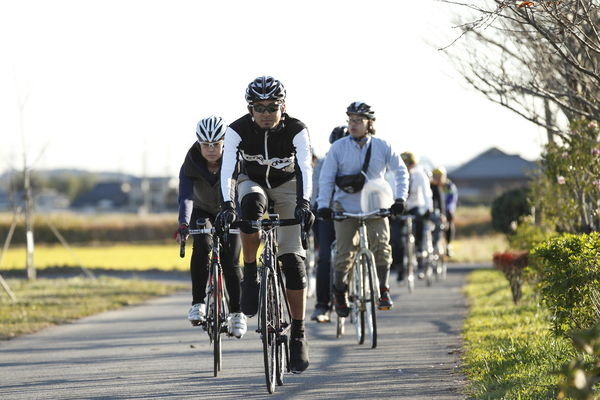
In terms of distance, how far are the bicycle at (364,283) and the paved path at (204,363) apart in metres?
0.21

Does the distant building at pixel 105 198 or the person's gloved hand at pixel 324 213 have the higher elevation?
the distant building at pixel 105 198

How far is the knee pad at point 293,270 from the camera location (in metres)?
7.88

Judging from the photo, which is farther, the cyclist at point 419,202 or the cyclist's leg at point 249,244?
the cyclist at point 419,202

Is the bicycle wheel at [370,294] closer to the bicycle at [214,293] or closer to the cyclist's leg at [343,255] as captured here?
the cyclist's leg at [343,255]

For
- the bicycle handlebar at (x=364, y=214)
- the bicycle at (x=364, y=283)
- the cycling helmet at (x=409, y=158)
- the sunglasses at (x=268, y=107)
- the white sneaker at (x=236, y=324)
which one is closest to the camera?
the sunglasses at (x=268, y=107)

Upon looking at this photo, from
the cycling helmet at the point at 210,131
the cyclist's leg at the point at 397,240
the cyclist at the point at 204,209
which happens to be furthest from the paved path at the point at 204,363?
the cyclist's leg at the point at 397,240

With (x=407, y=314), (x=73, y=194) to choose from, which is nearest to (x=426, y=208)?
(x=407, y=314)

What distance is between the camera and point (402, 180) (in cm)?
1048

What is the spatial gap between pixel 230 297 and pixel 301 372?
3.66 feet

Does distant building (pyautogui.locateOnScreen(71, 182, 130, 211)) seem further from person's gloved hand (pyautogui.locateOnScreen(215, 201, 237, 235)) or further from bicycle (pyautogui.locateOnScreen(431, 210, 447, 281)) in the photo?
person's gloved hand (pyautogui.locateOnScreen(215, 201, 237, 235))

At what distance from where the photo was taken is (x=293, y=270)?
7.93 meters

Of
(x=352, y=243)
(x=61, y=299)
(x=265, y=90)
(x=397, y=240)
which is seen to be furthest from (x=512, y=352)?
(x=61, y=299)

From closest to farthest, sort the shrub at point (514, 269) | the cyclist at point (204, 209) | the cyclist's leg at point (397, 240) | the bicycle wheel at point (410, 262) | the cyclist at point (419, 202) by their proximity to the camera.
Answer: the cyclist at point (204, 209)
the shrub at point (514, 269)
the cyclist at point (419, 202)
the cyclist's leg at point (397, 240)
the bicycle wheel at point (410, 262)

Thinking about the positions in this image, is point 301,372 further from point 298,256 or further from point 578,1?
point 578,1
